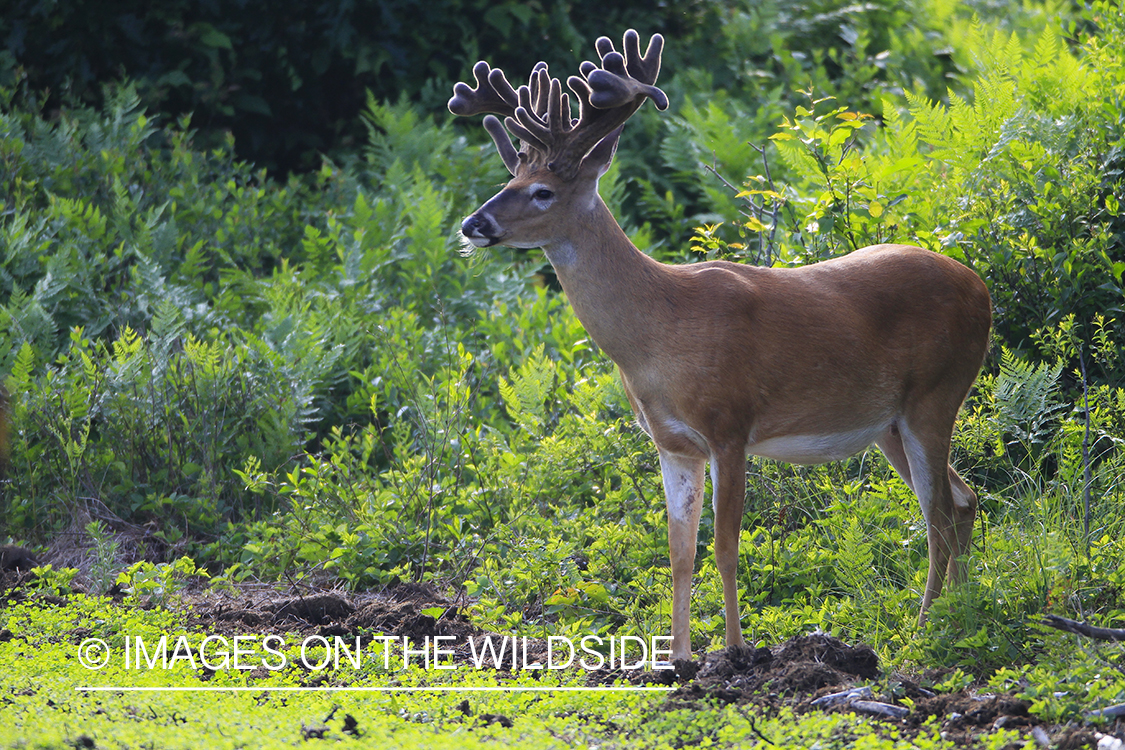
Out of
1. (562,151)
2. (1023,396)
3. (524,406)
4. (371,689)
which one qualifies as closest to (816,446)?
(1023,396)

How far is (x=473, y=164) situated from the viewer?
10906 mm

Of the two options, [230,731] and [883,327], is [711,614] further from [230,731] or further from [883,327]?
[230,731]

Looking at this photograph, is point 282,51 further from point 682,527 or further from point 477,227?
point 682,527

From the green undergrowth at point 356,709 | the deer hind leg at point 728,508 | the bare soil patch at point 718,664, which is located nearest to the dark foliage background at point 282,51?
the bare soil patch at point 718,664

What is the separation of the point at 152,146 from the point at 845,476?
7495 mm

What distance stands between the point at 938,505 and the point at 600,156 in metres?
2.22

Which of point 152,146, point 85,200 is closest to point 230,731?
point 85,200

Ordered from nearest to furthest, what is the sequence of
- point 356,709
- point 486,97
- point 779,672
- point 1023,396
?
1. point 356,709
2. point 779,672
3. point 486,97
4. point 1023,396

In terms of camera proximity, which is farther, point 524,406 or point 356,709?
point 524,406

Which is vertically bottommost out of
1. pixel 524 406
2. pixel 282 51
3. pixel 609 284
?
pixel 524 406

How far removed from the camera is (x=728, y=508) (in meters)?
4.87

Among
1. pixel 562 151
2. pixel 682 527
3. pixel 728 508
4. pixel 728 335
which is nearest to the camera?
pixel 728 508

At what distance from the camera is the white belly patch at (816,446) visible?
16.9ft

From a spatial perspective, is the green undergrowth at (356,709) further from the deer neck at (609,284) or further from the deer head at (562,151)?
the deer head at (562,151)
